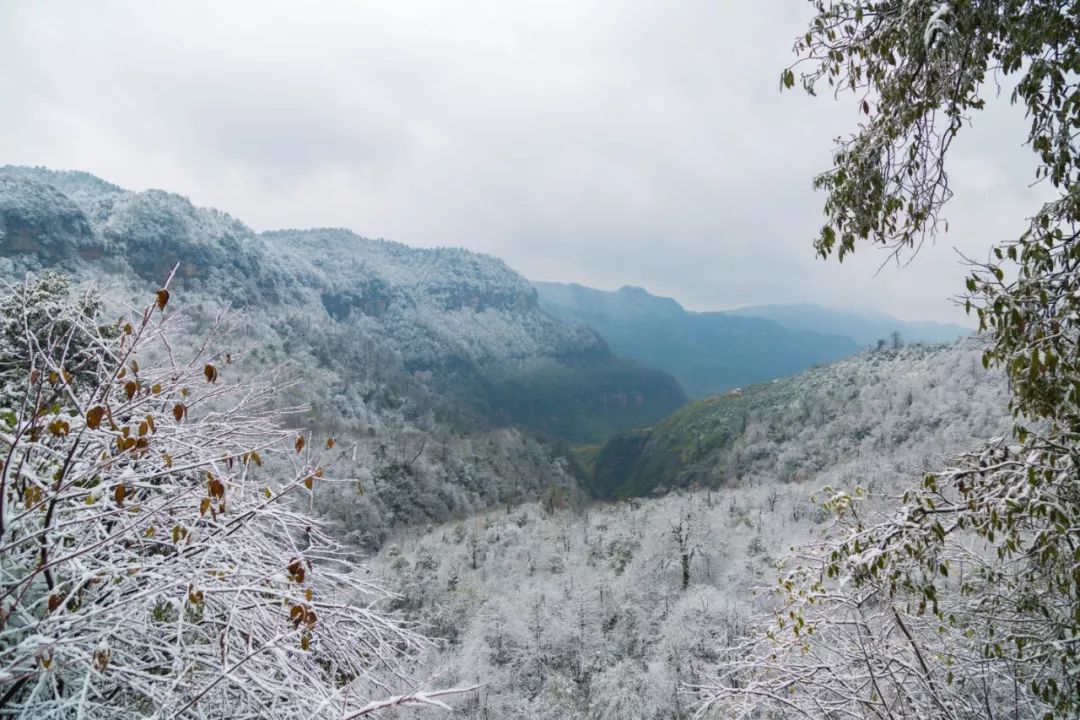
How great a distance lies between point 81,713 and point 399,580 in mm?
44632

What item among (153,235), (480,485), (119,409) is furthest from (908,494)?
(153,235)

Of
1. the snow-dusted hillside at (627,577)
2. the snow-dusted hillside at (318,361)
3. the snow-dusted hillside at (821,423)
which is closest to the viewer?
the snow-dusted hillside at (627,577)

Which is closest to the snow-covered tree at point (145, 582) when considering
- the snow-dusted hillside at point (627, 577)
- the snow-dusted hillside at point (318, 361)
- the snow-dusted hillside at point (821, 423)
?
the snow-dusted hillside at point (627, 577)

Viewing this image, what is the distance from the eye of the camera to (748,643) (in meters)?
5.55

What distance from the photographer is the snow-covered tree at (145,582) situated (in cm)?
251

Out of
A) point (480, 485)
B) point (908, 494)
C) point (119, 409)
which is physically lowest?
point (480, 485)

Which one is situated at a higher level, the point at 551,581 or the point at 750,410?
the point at 750,410

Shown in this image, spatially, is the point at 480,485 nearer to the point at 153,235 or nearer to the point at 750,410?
the point at 750,410

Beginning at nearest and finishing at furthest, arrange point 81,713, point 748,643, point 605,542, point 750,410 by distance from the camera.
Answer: point 81,713
point 748,643
point 605,542
point 750,410

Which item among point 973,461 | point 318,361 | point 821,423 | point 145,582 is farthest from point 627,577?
point 318,361

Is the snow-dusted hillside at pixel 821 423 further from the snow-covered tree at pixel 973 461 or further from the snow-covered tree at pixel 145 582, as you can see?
the snow-covered tree at pixel 145 582

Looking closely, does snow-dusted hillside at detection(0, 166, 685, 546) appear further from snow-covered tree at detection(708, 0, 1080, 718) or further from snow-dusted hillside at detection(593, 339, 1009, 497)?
snow-covered tree at detection(708, 0, 1080, 718)

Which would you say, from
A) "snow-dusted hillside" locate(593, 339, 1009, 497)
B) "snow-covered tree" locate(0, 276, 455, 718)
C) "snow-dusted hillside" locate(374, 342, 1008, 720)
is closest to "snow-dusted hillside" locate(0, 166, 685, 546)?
"snow-dusted hillside" locate(374, 342, 1008, 720)

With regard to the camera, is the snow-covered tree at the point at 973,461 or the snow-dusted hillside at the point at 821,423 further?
the snow-dusted hillside at the point at 821,423
